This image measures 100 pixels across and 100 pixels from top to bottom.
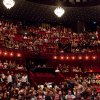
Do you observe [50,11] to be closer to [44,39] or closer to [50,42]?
[44,39]

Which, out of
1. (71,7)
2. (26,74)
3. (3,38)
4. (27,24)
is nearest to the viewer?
(26,74)

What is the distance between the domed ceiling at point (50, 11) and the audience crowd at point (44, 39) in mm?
1237

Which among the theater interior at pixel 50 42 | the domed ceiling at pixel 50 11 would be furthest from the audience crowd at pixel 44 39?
the domed ceiling at pixel 50 11

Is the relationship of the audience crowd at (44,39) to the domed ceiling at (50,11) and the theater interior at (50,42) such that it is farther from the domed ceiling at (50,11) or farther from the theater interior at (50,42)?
the domed ceiling at (50,11)

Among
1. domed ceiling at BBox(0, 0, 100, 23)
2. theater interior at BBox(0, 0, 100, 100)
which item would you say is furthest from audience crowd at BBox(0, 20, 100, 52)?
domed ceiling at BBox(0, 0, 100, 23)

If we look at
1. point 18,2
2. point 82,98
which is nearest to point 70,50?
point 18,2

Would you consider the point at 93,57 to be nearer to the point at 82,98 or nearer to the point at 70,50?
the point at 70,50

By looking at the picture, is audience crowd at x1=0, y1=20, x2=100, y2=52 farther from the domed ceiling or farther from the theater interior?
the domed ceiling

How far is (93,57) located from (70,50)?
2.29m

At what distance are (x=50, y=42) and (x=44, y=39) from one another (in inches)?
26.6

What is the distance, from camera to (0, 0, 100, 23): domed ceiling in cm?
2750

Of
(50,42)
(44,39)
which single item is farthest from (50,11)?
(50,42)

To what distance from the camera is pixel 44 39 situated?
27.9m

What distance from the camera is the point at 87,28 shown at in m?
34.0
